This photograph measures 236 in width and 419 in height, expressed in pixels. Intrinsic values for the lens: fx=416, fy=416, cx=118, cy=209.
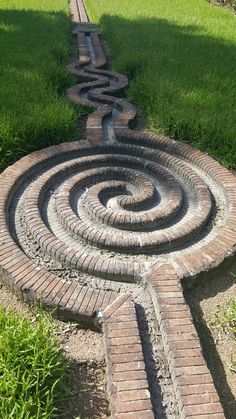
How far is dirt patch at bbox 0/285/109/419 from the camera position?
2.49m

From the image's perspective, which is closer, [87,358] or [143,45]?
[87,358]

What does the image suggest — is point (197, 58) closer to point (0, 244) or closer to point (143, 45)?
point (143, 45)

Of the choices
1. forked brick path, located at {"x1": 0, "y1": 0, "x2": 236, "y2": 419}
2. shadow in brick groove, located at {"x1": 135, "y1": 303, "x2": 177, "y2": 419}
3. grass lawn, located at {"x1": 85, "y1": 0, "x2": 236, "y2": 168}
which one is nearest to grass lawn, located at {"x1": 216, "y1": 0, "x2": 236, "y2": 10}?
grass lawn, located at {"x1": 85, "y1": 0, "x2": 236, "y2": 168}

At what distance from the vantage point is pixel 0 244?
11.4 feet

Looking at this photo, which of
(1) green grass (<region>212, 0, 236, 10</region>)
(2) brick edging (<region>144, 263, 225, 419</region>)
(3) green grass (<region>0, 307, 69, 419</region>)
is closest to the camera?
(3) green grass (<region>0, 307, 69, 419</region>)

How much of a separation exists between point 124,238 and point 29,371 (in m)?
1.52

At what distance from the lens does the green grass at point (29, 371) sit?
2.30 meters

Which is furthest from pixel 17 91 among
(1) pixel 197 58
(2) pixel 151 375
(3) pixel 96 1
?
(3) pixel 96 1

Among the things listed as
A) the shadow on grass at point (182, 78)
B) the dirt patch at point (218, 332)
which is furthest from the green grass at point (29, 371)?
the shadow on grass at point (182, 78)

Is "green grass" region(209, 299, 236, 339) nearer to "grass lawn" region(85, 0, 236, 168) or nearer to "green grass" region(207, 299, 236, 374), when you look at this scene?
"green grass" region(207, 299, 236, 374)

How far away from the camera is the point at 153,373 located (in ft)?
8.79

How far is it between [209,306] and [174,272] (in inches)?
14.7

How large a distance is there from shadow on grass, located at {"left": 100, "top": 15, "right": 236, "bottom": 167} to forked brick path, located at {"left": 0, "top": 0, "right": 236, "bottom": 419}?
0.34 metres

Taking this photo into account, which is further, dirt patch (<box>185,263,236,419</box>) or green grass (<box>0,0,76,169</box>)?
green grass (<box>0,0,76,169</box>)
